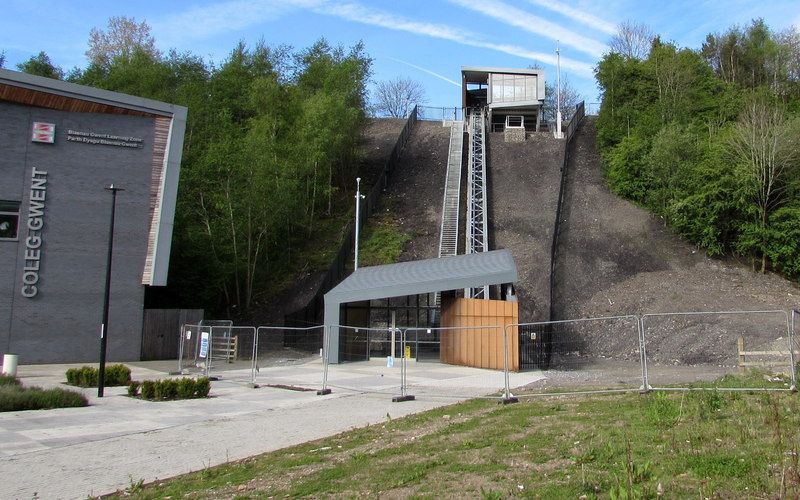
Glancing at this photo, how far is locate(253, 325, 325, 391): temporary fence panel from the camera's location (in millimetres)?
21938

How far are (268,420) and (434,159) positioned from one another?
42.6 m

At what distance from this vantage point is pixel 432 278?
26.6 metres

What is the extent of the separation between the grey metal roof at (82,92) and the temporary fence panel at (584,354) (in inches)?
799

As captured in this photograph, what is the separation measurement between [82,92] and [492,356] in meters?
21.8

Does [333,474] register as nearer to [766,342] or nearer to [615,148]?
[766,342]

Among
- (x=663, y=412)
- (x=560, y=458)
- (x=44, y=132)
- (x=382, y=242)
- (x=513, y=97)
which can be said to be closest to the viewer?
(x=560, y=458)

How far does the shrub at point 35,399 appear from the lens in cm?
1466

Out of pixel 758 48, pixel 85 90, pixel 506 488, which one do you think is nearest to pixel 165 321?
pixel 85 90

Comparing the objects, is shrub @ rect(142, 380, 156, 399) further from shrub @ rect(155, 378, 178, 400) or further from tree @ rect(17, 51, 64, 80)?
tree @ rect(17, 51, 64, 80)

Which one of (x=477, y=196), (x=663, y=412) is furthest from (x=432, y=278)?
(x=477, y=196)

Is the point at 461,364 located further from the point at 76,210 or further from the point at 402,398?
the point at 76,210

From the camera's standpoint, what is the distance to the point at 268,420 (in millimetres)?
13367

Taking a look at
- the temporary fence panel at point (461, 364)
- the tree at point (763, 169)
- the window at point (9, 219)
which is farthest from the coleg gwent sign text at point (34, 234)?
the tree at point (763, 169)

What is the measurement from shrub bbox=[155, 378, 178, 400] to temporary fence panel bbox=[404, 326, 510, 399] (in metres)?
5.97
